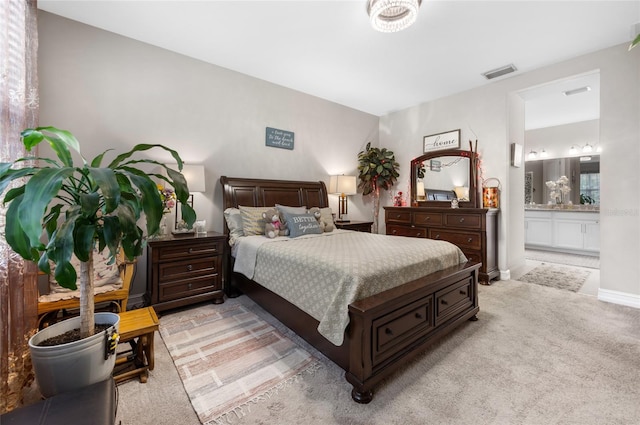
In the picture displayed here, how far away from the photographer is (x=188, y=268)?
284 cm

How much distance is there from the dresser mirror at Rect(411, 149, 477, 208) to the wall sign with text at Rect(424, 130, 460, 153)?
0.29ft

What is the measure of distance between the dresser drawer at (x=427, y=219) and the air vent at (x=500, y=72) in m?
2.05

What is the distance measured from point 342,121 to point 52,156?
3971 mm

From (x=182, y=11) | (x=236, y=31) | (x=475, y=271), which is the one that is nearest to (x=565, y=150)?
(x=475, y=271)

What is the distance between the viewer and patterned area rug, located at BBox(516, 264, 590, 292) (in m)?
3.63

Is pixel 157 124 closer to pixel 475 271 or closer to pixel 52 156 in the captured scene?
pixel 52 156

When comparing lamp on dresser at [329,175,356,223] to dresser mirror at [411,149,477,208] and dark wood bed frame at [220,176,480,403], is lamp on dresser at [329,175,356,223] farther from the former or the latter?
dark wood bed frame at [220,176,480,403]

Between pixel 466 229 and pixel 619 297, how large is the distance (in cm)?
168

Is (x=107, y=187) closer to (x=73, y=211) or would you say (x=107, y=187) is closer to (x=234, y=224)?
(x=73, y=211)

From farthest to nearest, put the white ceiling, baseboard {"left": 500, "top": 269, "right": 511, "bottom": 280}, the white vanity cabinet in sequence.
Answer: the white vanity cabinet
baseboard {"left": 500, "top": 269, "right": 511, "bottom": 280}
the white ceiling

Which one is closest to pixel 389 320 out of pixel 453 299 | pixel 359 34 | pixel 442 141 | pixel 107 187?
pixel 453 299

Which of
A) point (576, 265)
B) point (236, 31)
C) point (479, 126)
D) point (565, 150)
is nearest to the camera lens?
point (236, 31)

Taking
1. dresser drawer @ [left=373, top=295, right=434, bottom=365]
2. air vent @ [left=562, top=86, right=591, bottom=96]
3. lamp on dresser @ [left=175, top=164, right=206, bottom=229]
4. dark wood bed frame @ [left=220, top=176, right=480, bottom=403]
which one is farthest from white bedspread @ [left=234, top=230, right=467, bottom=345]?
air vent @ [left=562, top=86, right=591, bottom=96]

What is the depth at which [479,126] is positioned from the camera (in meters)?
4.14
